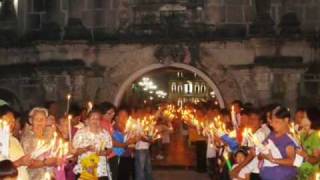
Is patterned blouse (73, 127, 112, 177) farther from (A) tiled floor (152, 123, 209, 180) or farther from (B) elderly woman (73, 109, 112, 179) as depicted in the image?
(A) tiled floor (152, 123, 209, 180)

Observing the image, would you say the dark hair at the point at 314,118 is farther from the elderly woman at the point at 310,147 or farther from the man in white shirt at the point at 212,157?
the man in white shirt at the point at 212,157

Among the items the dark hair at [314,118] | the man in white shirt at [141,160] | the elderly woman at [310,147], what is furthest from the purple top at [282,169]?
the man in white shirt at [141,160]

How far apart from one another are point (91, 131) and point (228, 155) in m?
2.16

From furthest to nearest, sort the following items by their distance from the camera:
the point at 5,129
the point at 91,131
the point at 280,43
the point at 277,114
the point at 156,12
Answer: the point at 156,12 < the point at 280,43 < the point at 91,131 < the point at 277,114 < the point at 5,129

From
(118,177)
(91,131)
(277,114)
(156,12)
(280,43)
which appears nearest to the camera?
(277,114)

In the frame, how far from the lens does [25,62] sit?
679 inches

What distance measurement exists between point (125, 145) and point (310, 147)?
3579 mm

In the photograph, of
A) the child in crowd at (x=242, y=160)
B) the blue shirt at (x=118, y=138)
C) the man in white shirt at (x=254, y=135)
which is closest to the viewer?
the man in white shirt at (x=254, y=135)

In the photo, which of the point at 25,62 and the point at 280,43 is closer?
the point at 280,43

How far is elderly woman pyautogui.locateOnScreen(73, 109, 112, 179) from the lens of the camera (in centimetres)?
930

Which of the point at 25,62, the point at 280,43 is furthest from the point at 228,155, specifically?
the point at 25,62

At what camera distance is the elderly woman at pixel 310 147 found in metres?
8.42

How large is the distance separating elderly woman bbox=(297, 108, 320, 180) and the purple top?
268 mm

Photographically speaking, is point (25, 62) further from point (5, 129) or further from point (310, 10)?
point (5, 129)
